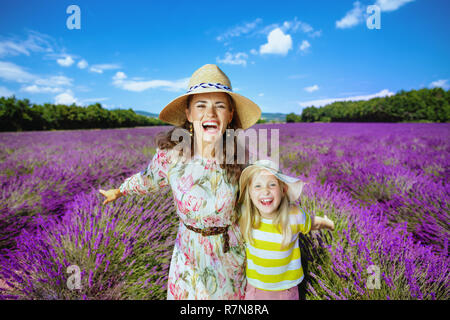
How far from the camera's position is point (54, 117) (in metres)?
37.3

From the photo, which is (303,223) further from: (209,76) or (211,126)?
(209,76)

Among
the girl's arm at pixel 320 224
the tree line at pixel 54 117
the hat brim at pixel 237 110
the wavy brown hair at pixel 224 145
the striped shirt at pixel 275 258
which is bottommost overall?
the striped shirt at pixel 275 258

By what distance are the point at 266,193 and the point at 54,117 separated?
50.1 m

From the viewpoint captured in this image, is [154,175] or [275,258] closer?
[275,258]

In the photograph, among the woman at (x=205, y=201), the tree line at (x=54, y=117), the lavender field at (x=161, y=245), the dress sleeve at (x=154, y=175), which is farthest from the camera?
the tree line at (x=54, y=117)

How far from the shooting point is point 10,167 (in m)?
2.84

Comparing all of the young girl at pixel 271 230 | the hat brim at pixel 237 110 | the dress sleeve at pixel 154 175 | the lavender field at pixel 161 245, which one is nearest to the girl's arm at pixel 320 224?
the young girl at pixel 271 230

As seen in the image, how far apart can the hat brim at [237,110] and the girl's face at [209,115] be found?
0.43 feet

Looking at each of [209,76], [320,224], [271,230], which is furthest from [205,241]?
[209,76]

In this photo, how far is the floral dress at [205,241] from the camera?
1114mm

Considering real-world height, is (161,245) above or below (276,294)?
above

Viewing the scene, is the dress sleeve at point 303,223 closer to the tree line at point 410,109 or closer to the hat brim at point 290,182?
the hat brim at point 290,182

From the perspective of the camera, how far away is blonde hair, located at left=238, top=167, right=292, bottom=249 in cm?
112
